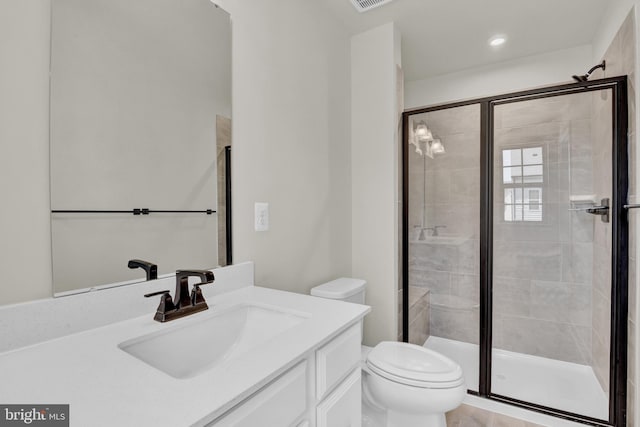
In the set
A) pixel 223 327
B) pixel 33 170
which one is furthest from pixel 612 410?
pixel 33 170

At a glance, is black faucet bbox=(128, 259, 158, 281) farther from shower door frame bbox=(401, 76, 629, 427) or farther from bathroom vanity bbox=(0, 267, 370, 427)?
shower door frame bbox=(401, 76, 629, 427)

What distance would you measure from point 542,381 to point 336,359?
5.90 feet

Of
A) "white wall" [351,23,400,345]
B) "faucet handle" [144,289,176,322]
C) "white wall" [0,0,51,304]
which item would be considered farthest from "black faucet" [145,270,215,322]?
"white wall" [351,23,400,345]

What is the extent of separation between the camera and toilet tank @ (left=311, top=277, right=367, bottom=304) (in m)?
1.73

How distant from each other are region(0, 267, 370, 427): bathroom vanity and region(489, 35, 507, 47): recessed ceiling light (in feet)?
7.59

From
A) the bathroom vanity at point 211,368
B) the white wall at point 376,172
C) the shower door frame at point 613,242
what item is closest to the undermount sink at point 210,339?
the bathroom vanity at point 211,368

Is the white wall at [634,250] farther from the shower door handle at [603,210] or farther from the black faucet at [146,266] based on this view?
the black faucet at [146,266]

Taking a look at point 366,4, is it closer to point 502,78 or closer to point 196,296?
point 502,78

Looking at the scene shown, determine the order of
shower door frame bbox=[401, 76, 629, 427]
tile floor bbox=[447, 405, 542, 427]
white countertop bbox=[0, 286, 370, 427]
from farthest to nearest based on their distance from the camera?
tile floor bbox=[447, 405, 542, 427] → shower door frame bbox=[401, 76, 629, 427] → white countertop bbox=[0, 286, 370, 427]

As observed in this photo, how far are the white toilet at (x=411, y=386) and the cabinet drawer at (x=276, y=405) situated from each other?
0.82 meters

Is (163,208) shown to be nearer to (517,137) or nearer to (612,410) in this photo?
(517,137)

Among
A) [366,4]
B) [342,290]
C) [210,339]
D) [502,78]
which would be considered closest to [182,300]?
[210,339]

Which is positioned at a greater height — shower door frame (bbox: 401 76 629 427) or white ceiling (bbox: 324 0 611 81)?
white ceiling (bbox: 324 0 611 81)

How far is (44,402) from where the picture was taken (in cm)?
54
